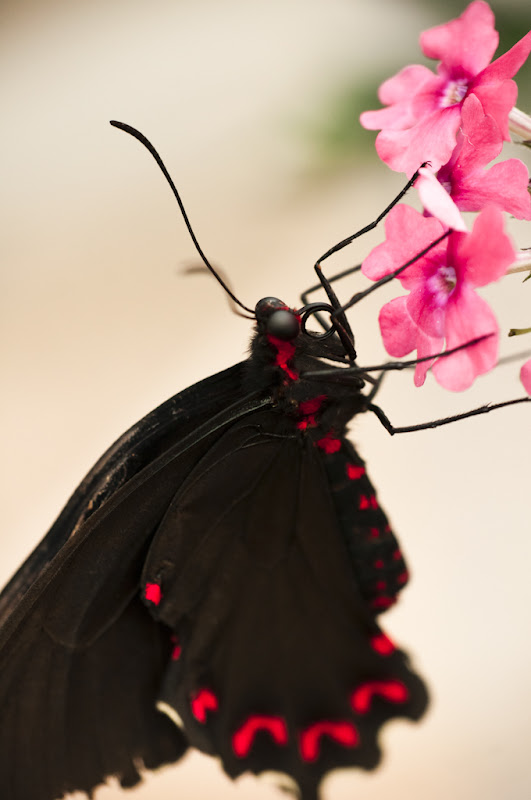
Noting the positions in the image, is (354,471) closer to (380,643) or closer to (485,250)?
(380,643)

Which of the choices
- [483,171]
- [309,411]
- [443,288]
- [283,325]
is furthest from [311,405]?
[483,171]

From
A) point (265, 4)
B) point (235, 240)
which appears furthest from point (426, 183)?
point (265, 4)

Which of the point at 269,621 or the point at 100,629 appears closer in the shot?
the point at 100,629

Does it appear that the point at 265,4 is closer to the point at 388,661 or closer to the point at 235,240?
the point at 235,240

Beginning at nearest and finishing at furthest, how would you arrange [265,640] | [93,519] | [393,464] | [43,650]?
[93,519], [43,650], [265,640], [393,464]

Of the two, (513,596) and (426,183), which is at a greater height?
(426,183)

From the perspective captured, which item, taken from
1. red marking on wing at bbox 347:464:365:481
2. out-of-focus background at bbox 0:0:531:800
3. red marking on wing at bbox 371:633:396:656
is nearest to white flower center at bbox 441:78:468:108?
red marking on wing at bbox 347:464:365:481
